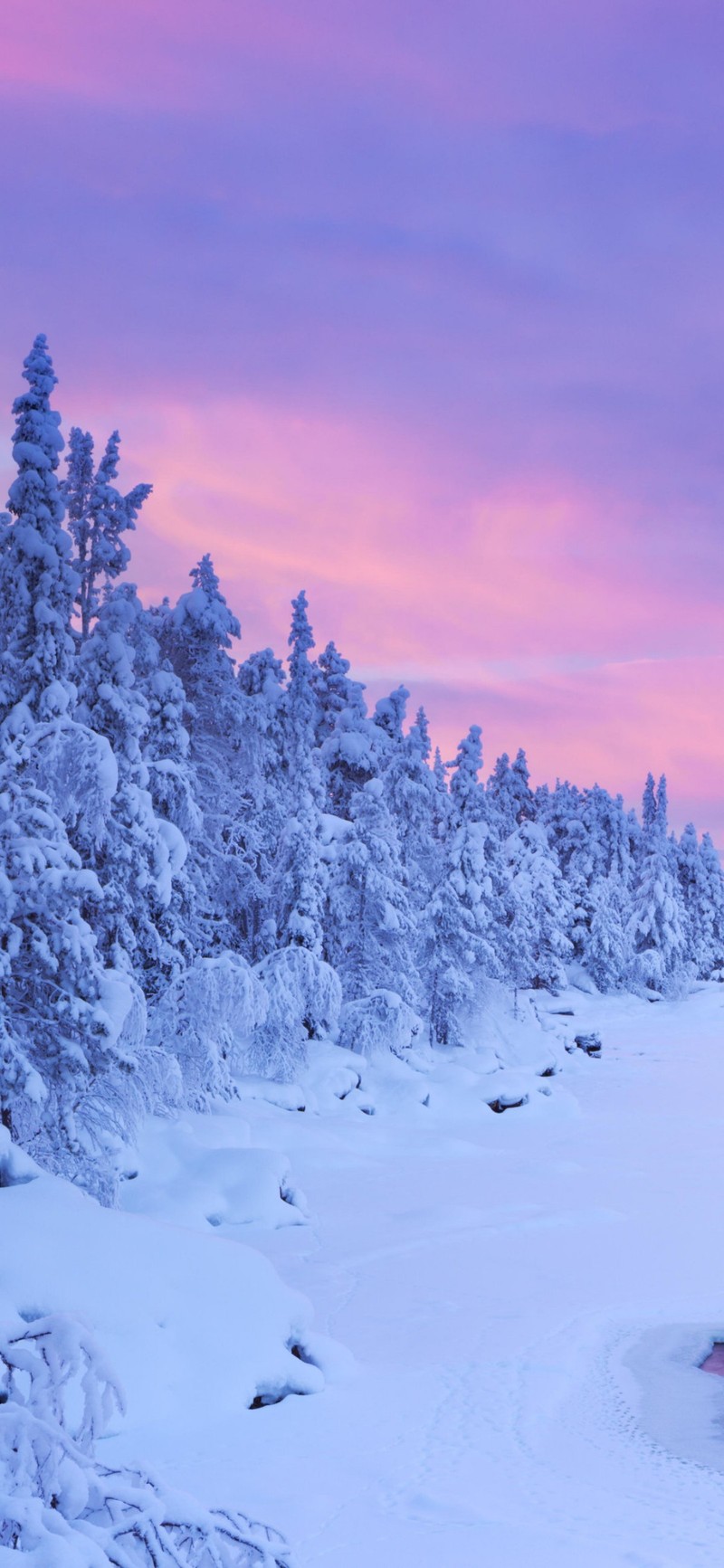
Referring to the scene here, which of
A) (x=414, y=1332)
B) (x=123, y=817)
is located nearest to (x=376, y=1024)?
(x=123, y=817)

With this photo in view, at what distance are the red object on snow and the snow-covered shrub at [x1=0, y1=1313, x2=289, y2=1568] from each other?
9.91 meters

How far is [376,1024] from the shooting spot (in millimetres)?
30719

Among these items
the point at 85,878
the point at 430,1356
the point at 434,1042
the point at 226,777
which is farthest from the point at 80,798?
the point at 434,1042

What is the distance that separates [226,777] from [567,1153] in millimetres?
12222

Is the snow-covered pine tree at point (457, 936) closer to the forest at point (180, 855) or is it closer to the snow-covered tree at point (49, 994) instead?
the forest at point (180, 855)

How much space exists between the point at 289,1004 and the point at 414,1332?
1335 centimetres

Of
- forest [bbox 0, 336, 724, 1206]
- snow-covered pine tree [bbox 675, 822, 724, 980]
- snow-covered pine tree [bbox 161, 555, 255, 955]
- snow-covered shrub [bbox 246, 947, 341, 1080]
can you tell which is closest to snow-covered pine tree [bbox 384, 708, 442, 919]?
forest [bbox 0, 336, 724, 1206]

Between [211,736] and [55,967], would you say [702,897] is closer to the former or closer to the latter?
[211,736]

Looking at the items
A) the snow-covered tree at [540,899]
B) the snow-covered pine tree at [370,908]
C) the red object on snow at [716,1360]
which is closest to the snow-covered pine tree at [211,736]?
the snow-covered pine tree at [370,908]

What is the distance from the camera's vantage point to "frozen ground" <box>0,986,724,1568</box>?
7.57m

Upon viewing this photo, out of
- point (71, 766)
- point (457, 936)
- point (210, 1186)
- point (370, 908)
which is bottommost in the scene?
point (210, 1186)

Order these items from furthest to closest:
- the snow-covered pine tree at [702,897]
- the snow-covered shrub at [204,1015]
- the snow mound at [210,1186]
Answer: the snow-covered pine tree at [702,897] → the snow-covered shrub at [204,1015] → the snow mound at [210,1186]

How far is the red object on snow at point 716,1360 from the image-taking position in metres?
11.7

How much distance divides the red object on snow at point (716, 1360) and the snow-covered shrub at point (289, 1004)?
1415 cm
